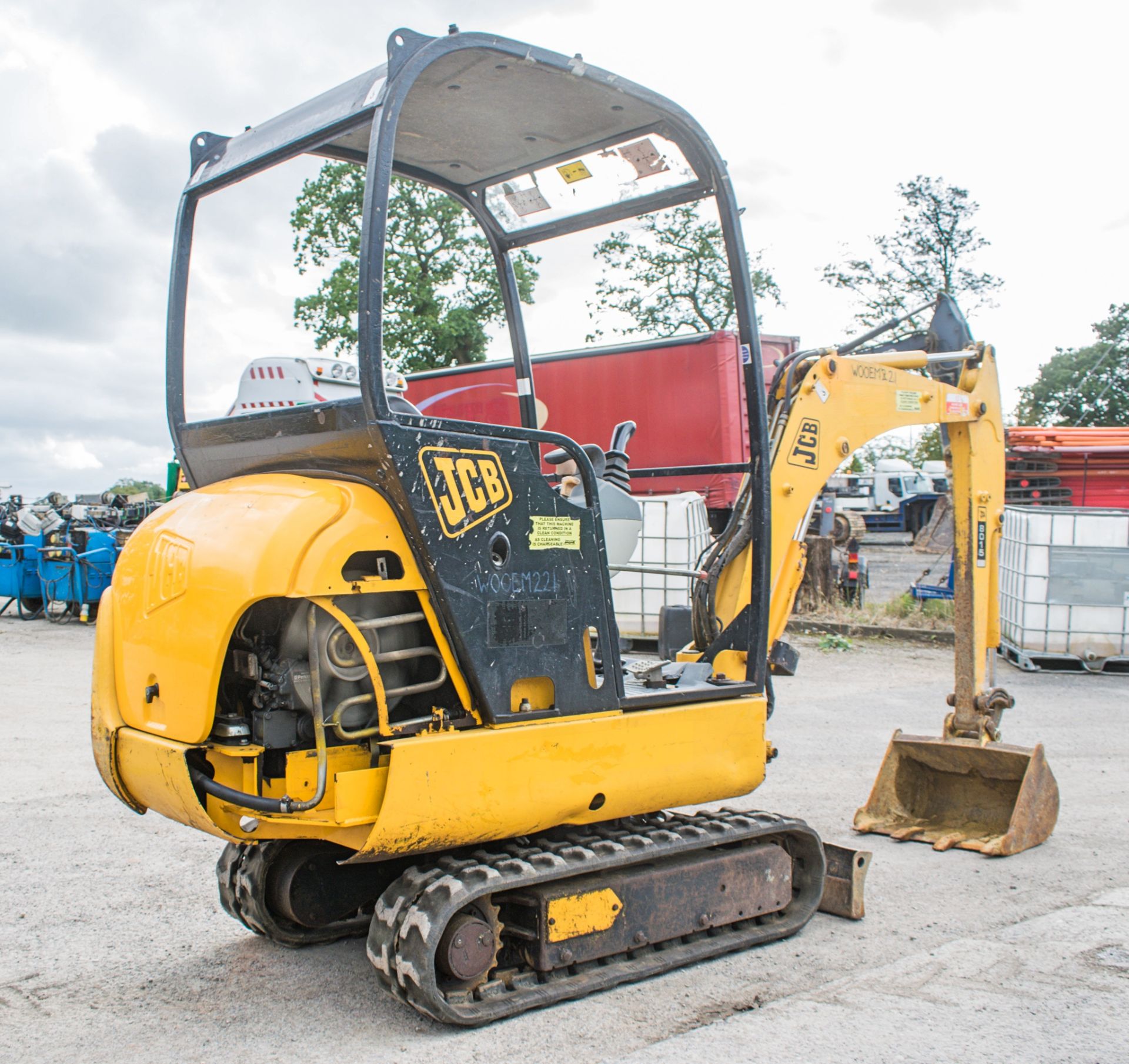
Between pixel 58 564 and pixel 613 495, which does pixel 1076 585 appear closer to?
pixel 613 495

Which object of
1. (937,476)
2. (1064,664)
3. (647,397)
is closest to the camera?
(1064,664)

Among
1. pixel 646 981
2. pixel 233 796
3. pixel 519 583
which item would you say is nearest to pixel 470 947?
pixel 646 981

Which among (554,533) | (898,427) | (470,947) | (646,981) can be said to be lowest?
(646,981)

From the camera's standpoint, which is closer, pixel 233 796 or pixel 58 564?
pixel 233 796

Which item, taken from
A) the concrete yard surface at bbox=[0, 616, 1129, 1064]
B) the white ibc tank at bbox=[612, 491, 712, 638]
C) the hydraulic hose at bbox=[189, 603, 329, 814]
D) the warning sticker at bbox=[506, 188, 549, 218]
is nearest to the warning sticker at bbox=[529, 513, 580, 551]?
the hydraulic hose at bbox=[189, 603, 329, 814]

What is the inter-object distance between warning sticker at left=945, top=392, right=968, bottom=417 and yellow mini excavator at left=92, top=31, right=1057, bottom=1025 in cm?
148

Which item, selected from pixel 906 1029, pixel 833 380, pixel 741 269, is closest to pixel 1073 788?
pixel 833 380

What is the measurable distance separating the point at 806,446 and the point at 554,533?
1.78m

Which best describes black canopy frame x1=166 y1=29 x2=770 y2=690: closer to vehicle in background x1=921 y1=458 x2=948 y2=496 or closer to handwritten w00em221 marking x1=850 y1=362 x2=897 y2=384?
handwritten w00em221 marking x1=850 y1=362 x2=897 y2=384

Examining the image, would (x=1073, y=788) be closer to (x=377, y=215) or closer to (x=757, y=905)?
(x=757, y=905)

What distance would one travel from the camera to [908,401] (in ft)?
17.8

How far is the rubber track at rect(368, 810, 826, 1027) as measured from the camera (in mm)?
3346

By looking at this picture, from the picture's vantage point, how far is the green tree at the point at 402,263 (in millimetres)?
4031

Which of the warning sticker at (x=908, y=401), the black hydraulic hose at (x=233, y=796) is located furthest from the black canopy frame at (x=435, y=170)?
the warning sticker at (x=908, y=401)
